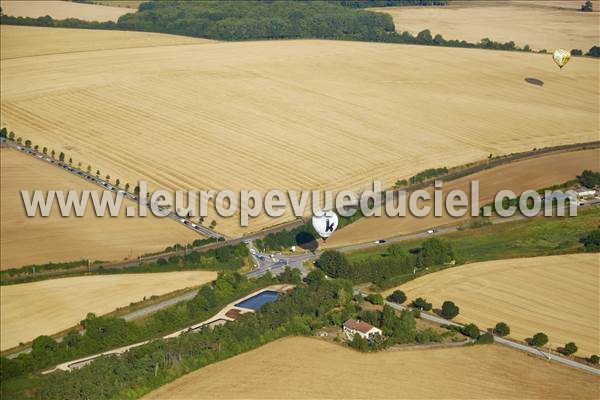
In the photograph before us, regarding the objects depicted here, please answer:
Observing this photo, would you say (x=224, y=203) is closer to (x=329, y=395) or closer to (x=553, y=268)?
(x=553, y=268)

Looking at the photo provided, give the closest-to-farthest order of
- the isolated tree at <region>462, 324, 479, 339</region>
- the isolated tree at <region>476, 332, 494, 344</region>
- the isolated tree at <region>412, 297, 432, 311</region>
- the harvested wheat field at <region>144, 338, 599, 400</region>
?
the harvested wheat field at <region>144, 338, 599, 400</region>, the isolated tree at <region>476, 332, 494, 344</region>, the isolated tree at <region>462, 324, 479, 339</region>, the isolated tree at <region>412, 297, 432, 311</region>

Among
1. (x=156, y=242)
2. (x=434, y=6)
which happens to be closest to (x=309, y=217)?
(x=156, y=242)

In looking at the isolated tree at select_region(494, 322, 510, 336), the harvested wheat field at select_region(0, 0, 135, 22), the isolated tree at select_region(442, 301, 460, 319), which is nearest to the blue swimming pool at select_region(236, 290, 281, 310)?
the isolated tree at select_region(442, 301, 460, 319)

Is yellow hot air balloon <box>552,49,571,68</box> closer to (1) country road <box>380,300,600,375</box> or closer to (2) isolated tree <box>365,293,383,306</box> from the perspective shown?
(2) isolated tree <box>365,293,383,306</box>

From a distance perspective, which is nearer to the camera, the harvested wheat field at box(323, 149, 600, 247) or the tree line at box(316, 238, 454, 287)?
the tree line at box(316, 238, 454, 287)

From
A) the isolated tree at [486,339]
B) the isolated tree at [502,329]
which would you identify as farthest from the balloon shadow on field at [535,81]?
the isolated tree at [486,339]

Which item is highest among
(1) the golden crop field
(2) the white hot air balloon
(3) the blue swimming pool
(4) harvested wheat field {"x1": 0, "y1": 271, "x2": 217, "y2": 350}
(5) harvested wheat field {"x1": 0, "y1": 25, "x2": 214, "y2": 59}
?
(5) harvested wheat field {"x1": 0, "y1": 25, "x2": 214, "y2": 59}
